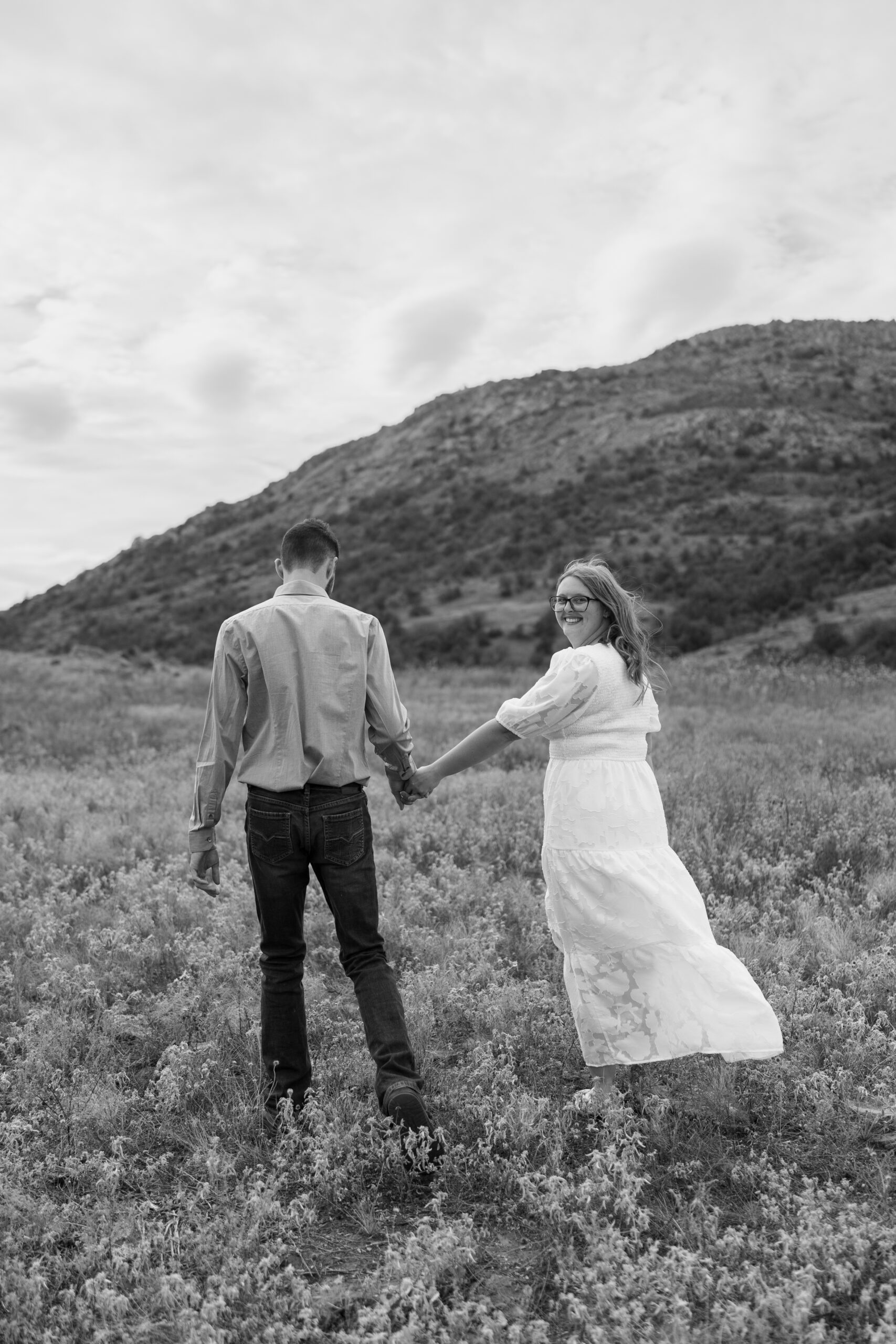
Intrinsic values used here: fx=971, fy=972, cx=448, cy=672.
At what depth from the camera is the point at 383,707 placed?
13.8ft

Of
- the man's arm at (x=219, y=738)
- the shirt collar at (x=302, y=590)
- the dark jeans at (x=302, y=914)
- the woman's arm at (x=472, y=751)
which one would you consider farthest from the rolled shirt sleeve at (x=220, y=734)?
the woman's arm at (x=472, y=751)

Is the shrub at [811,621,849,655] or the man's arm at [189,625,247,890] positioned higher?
the shrub at [811,621,849,655]

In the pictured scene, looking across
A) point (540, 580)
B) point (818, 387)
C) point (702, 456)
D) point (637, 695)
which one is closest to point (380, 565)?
point (540, 580)

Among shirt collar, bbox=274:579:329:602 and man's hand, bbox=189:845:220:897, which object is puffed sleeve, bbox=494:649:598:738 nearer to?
shirt collar, bbox=274:579:329:602

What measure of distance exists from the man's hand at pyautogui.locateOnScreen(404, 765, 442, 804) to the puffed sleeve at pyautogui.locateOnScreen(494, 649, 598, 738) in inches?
17.1

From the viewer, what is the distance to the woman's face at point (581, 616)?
4184mm

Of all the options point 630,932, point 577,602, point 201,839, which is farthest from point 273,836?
point 577,602

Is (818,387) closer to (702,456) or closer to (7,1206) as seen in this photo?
(702,456)

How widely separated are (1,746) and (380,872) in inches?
362

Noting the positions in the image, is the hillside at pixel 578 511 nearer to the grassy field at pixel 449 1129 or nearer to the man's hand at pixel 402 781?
the grassy field at pixel 449 1129

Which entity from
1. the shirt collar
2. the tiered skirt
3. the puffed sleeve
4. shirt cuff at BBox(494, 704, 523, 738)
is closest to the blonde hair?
the puffed sleeve

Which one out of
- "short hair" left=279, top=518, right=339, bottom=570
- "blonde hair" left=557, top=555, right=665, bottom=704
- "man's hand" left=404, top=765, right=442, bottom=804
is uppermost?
"short hair" left=279, top=518, right=339, bottom=570

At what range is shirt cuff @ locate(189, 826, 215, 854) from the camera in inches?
163

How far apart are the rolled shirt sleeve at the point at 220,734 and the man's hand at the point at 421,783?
0.78 meters
